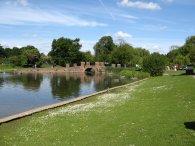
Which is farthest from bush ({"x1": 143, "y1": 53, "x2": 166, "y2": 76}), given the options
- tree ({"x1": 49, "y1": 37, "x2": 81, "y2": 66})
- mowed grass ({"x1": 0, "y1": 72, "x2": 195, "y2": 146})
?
tree ({"x1": 49, "y1": 37, "x2": 81, "y2": 66})

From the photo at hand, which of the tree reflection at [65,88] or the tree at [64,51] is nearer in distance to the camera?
the tree reflection at [65,88]

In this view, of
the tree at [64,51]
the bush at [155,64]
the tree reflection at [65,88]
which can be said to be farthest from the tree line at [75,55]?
the tree reflection at [65,88]

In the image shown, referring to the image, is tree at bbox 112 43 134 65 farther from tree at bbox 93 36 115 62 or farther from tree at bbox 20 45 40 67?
tree at bbox 20 45 40 67

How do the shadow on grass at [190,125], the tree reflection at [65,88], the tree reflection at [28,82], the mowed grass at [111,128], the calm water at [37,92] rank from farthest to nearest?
1. the tree reflection at [28,82]
2. the tree reflection at [65,88]
3. the calm water at [37,92]
4. the shadow on grass at [190,125]
5. the mowed grass at [111,128]

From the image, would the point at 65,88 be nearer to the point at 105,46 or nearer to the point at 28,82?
the point at 28,82

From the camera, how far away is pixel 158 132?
1542 cm

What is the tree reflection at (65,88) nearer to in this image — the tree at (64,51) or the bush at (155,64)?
the bush at (155,64)

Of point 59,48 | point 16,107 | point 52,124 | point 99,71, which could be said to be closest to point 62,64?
point 59,48

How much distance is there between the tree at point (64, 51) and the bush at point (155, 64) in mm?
87063

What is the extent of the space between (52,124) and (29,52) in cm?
15404

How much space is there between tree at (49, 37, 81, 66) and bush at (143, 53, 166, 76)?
87063 millimetres

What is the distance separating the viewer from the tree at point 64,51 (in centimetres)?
16975

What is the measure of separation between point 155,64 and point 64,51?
9290cm

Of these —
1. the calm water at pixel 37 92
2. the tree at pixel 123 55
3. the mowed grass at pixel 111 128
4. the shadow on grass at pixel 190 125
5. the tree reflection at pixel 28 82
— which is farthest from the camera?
the tree at pixel 123 55
